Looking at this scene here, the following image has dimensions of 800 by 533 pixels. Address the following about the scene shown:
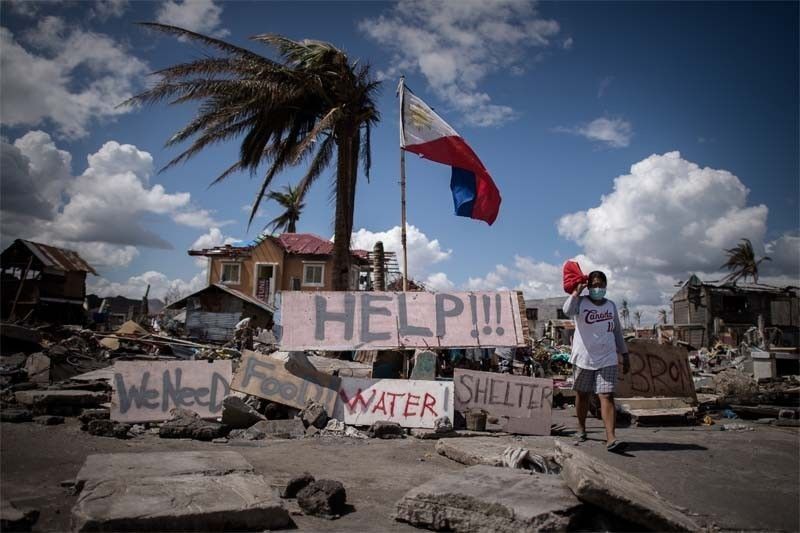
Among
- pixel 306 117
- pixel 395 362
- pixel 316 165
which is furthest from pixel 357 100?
pixel 395 362

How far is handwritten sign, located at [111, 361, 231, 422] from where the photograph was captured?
671cm

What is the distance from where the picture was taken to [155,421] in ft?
21.9

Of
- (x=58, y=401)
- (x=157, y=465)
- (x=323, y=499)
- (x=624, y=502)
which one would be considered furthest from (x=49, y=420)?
(x=624, y=502)

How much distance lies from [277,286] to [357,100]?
20682mm

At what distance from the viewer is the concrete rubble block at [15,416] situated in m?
6.32

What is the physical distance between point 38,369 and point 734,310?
141ft

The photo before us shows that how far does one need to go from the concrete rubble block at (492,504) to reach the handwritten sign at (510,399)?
345 centimetres

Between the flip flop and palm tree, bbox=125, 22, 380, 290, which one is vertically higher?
palm tree, bbox=125, 22, 380, 290

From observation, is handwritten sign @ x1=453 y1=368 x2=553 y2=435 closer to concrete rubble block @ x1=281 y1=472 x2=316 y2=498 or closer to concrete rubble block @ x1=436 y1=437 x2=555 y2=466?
concrete rubble block @ x1=436 y1=437 x2=555 y2=466

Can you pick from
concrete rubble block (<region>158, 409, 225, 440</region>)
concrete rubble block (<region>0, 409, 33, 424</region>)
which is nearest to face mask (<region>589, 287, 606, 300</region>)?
concrete rubble block (<region>158, 409, 225, 440</region>)

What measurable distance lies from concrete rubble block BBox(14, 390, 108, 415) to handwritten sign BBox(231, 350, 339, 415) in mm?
2343

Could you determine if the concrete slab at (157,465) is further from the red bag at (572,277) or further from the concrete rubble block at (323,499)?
the red bag at (572,277)

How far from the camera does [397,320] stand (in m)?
8.00

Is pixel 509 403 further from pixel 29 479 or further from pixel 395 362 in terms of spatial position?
pixel 29 479
